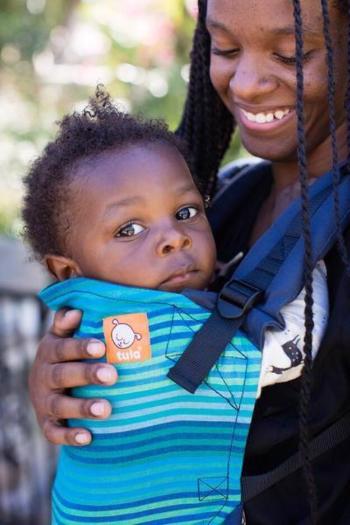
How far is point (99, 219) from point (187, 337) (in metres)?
0.43

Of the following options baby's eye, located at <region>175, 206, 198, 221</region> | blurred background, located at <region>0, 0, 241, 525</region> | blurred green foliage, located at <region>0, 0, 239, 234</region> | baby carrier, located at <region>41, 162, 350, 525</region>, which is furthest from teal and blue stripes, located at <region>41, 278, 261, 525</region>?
blurred green foliage, located at <region>0, 0, 239, 234</region>

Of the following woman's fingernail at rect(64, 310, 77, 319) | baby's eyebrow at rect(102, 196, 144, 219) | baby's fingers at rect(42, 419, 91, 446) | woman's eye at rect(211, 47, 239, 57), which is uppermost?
woman's eye at rect(211, 47, 239, 57)

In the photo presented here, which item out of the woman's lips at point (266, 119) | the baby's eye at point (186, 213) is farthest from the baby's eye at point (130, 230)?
the woman's lips at point (266, 119)

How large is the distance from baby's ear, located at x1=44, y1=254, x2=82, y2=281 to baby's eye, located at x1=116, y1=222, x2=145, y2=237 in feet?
0.53

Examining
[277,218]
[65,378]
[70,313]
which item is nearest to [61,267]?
[70,313]

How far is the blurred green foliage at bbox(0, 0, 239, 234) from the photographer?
585cm

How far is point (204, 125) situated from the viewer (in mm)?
2885

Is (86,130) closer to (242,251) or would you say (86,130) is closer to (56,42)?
(242,251)

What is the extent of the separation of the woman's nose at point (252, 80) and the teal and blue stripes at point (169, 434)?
24.1 inches

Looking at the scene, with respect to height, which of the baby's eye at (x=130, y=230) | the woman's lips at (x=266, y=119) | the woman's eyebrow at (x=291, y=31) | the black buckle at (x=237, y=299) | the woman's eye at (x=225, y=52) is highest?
the woman's eyebrow at (x=291, y=31)

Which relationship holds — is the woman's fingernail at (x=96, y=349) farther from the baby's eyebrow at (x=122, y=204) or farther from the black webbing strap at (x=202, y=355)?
the baby's eyebrow at (x=122, y=204)

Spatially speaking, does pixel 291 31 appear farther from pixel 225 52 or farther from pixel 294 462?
pixel 294 462

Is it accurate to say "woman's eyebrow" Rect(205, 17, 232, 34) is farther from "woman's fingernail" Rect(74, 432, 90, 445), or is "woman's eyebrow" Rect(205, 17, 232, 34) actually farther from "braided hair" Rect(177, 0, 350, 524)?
"woman's fingernail" Rect(74, 432, 90, 445)

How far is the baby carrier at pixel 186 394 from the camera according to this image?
196 cm
